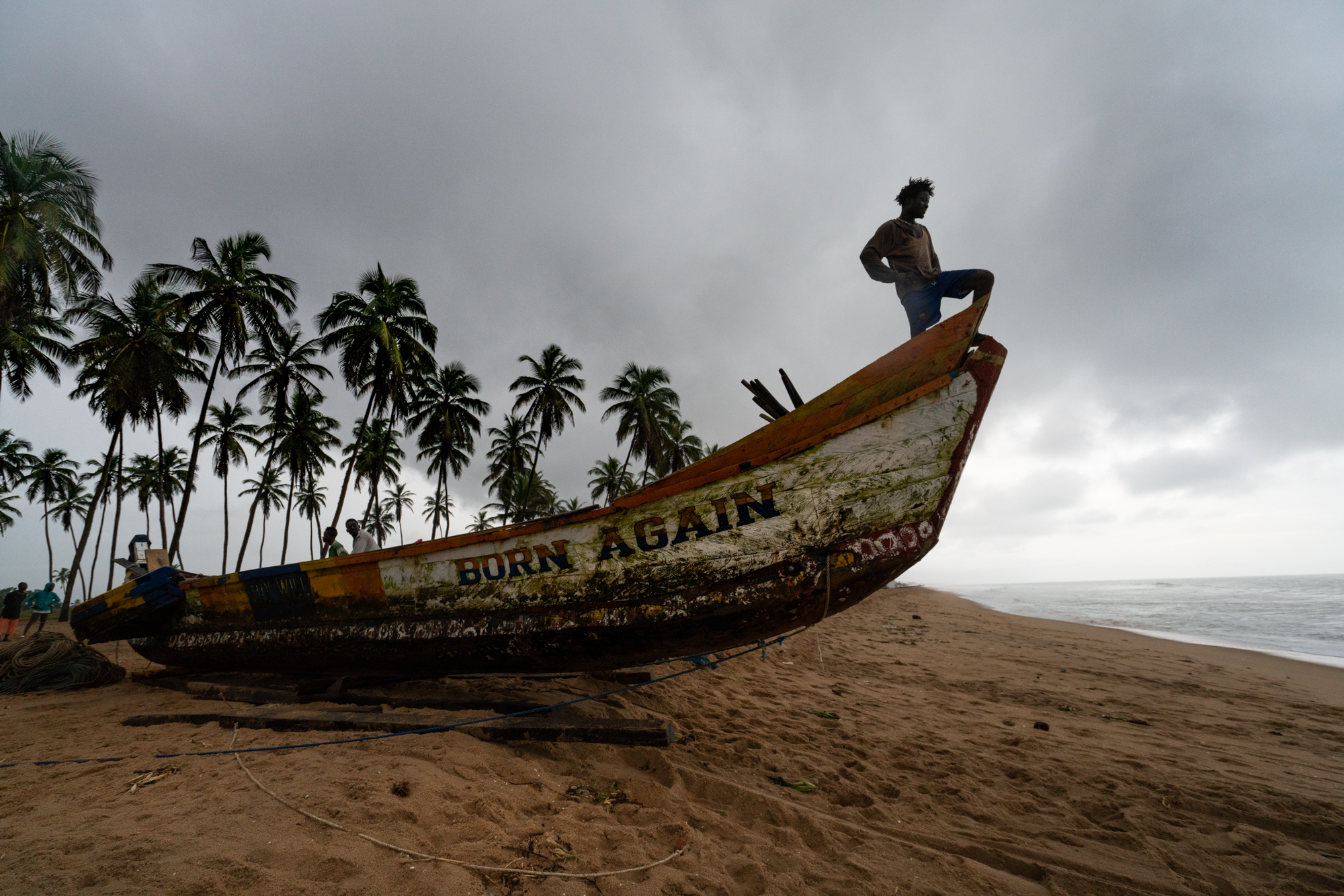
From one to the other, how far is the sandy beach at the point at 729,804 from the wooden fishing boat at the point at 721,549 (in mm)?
846

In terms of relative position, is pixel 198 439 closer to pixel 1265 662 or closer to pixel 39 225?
pixel 39 225

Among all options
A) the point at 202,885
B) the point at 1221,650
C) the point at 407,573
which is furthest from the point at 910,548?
the point at 1221,650

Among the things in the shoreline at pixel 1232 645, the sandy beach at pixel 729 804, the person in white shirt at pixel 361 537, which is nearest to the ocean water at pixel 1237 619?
the shoreline at pixel 1232 645

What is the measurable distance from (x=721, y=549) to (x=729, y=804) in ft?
4.96

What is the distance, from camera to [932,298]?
3.65m

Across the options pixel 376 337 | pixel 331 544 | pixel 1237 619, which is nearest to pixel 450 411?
pixel 376 337

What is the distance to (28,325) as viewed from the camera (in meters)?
16.9

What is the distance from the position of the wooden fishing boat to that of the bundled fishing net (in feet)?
14.3

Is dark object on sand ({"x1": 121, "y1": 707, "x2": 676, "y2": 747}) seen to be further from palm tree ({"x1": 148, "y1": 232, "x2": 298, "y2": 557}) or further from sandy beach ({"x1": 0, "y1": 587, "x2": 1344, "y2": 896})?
palm tree ({"x1": 148, "y1": 232, "x2": 298, "y2": 557})

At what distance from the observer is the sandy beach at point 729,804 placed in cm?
217

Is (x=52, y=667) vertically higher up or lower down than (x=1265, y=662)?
higher up

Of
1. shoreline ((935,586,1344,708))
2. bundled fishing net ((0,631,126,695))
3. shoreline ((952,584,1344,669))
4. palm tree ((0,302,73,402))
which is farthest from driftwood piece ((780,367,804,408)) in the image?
palm tree ((0,302,73,402))

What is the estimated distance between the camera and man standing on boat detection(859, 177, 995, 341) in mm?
3625

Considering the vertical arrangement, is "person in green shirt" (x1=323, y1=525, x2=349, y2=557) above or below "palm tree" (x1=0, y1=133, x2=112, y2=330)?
below
